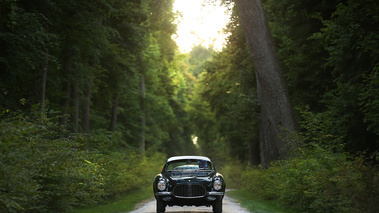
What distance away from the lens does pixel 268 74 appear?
18062 mm

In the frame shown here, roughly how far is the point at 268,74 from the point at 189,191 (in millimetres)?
6195

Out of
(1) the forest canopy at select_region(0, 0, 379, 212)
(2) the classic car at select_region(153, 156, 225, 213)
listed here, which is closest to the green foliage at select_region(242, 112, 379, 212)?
(1) the forest canopy at select_region(0, 0, 379, 212)

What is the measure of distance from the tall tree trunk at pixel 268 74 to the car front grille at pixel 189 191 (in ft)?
16.6

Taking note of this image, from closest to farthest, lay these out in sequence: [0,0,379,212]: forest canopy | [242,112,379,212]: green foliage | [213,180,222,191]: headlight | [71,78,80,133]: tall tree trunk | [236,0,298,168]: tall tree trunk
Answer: [242,112,379,212]: green foliage < [0,0,379,212]: forest canopy < [213,180,222,191]: headlight < [236,0,298,168]: tall tree trunk < [71,78,80,133]: tall tree trunk

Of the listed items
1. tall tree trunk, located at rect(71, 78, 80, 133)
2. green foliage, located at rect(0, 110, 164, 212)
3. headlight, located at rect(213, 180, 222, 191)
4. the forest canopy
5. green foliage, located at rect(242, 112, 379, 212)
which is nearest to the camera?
green foliage, located at rect(0, 110, 164, 212)

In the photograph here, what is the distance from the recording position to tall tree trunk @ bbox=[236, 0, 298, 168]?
17922 mm

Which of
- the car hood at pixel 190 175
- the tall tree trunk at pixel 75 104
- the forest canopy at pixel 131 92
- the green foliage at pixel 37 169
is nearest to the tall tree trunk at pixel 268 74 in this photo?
the forest canopy at pixel 131 92

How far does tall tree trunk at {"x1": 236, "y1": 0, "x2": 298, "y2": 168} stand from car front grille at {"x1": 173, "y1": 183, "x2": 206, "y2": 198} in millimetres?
5049

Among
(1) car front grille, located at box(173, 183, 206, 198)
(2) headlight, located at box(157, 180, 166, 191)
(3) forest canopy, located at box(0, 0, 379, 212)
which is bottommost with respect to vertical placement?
(1) car front grille, located at box(173, 183, 206, 198)

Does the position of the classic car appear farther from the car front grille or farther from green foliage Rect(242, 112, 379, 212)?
green foliage Rect(242, 112, 379, 212)

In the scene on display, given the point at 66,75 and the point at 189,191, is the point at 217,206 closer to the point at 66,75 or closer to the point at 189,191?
the point at 189,191

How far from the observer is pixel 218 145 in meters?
74.8

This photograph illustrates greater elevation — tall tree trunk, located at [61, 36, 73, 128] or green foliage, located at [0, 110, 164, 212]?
tall tree trunk, located at [61, 36, 73, 128]

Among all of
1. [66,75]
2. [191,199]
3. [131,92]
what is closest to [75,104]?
[66,75]
